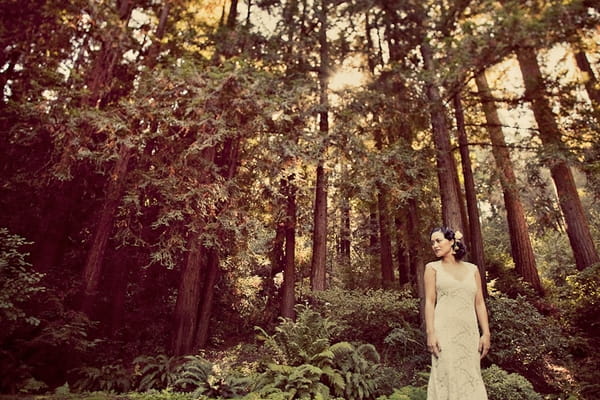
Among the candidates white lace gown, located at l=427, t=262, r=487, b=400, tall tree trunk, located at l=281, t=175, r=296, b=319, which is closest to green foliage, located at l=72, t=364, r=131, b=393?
tall tree trunk, located at l=281, t=175, r=296, b=319

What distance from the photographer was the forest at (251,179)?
7043mm

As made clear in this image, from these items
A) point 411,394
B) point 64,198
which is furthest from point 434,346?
point 64,198

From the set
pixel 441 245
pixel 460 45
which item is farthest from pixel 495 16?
pixel 441 245

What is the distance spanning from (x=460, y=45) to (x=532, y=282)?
8.78 m

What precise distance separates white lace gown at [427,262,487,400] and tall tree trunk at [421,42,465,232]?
617 centimetres

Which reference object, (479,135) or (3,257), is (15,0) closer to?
(3,257)

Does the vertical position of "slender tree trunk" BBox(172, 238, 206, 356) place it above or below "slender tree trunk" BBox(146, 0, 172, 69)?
below

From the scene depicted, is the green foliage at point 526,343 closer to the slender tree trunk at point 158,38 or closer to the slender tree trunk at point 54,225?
the slender tree trunk at point 54,225

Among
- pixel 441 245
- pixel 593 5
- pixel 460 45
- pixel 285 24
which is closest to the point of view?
pixel 441 245

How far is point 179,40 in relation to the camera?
38.8 ft

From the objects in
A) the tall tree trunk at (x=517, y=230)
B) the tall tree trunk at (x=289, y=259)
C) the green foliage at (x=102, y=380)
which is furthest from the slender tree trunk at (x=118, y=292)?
the tall tree trunk at (x=517, y=230)

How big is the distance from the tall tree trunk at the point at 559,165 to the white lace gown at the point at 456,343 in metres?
6.97

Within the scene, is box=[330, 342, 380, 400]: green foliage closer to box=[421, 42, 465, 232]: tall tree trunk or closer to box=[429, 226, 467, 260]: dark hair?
box=[429, 226, 467, 260]: dark hair

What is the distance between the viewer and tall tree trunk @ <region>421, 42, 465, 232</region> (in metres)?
10.1
